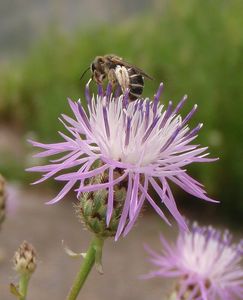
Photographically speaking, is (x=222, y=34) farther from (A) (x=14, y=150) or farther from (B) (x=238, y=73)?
(A) (x=14, y=150)

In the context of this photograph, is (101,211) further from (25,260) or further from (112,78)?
(112,78)

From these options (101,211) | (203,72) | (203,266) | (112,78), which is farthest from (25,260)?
(203,72)

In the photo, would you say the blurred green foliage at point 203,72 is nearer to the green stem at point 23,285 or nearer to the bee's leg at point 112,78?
the bee's leg at point 112,78

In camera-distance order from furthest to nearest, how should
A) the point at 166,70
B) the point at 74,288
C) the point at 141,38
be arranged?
1. the point at 141,38
2. the point at 166,70
3. the point at 74,288

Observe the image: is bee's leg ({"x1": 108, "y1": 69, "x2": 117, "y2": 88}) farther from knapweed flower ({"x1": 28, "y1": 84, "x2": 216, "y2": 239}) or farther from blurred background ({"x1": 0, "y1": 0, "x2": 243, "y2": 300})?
blurred background ({"x1": 0, "y1": 0, "x2": 243, "y2": 300})

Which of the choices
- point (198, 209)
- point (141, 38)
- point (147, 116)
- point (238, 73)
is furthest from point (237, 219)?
point (147, 116)

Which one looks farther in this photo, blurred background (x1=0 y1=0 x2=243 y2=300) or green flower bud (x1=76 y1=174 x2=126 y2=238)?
blurred background (x1=0 y1=0 x2=243 y2=300)

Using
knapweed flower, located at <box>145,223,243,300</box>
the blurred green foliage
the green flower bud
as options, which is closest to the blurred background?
the blurred green foliage
